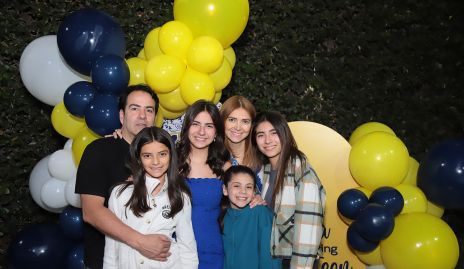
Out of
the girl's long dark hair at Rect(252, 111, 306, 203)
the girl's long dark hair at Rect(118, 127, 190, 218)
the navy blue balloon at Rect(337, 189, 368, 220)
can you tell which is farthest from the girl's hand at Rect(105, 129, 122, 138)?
the navy blue balloon at Rect(337, 189, 368, 220)

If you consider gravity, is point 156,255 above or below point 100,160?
below

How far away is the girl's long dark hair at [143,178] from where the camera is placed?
237cm

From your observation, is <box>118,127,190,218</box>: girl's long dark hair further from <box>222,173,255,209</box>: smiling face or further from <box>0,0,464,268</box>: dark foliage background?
<box>0,0,464,268</box>: dark foliage background

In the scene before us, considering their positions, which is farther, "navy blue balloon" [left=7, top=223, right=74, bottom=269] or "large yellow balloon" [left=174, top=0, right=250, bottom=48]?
"navy blue balloon" [left=7, top=223, right=74, bottom=269]

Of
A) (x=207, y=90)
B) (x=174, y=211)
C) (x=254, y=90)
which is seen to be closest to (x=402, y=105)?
(x=254, y=90)

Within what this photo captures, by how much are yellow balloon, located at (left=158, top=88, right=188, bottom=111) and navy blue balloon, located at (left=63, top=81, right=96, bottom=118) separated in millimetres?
438

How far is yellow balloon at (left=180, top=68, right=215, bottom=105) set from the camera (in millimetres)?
3096

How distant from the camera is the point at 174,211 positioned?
2.40 m

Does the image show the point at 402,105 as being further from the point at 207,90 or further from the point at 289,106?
the point at 207,90

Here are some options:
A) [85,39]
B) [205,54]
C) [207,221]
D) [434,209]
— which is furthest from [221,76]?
[434,209]

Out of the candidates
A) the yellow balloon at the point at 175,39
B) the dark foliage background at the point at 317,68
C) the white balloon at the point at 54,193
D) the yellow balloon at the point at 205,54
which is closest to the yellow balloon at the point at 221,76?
the yellow balloon at the point at 205,54

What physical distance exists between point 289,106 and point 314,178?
73.3 inches

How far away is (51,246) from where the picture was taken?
11.2 ft

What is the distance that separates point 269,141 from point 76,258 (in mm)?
1527
